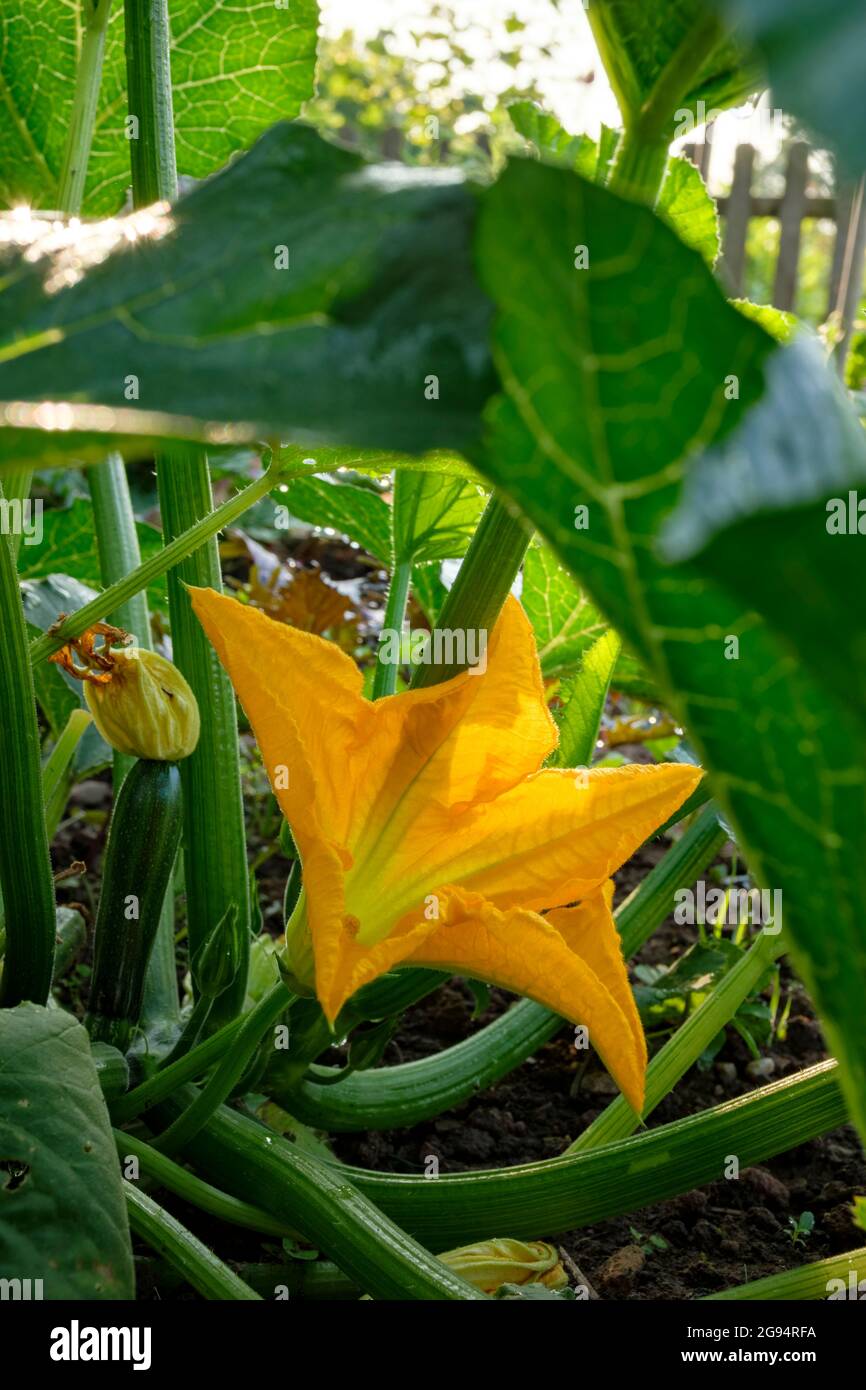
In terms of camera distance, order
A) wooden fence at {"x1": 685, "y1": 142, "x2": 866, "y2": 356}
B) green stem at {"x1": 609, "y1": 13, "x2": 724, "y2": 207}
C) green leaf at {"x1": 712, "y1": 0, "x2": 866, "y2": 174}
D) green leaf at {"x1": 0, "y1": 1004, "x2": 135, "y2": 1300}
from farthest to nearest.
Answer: wooden fence at {"x1": 685, "y1": 142, "x2": 866, "y2": 356} → green leaf at {"x1": 0, "y1": 1004, "x2": 135, "y2": 1300} → green stem at {"x1": 609, "y1": 13, "x2": 724, "y2": 207} → green leaf at {"x1": 712, "y1": 0, "x2": 866, "y2": 174}

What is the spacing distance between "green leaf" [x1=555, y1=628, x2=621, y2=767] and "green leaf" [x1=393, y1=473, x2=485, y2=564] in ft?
0.60

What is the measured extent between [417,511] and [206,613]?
475mm

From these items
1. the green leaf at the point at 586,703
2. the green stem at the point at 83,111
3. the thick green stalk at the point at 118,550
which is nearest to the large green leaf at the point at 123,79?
the green stem at the point at 83,111

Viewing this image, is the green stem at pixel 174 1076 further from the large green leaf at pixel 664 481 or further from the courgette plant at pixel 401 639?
the large green leaf at pixel 664 481

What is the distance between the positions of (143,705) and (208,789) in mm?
114

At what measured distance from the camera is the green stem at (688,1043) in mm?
1184

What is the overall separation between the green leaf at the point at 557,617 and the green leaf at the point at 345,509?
15 centimetres

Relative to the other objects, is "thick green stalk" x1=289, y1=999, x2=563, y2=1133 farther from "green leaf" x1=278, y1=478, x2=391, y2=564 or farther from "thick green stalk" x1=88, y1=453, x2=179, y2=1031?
"green leaf" x1=278, y1=478, x2=391, y2=564

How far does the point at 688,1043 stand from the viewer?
1.22 metres

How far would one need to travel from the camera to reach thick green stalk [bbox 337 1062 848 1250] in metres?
1.03

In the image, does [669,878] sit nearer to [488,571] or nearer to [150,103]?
[488,571]

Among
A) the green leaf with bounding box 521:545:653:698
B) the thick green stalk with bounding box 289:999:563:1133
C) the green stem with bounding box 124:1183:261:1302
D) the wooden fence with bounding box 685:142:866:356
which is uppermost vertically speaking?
the wooden fence with bounding box 685:142:866:356

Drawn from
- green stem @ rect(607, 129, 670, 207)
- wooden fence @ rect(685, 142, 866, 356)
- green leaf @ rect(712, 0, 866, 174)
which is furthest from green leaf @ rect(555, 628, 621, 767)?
wooden fence @ rect(685, 142, 866, 356)

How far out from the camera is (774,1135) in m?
1.04
